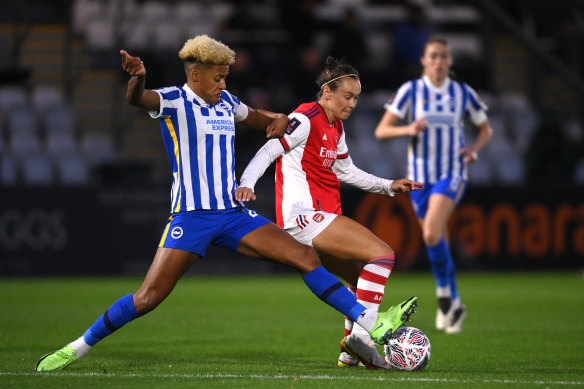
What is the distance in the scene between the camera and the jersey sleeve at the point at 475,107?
8742 millimetres

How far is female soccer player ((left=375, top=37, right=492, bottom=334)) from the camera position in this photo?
8.13 meters

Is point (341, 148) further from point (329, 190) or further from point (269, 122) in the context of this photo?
point (269, 122)

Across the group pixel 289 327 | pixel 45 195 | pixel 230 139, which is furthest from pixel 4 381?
pixel 45 195

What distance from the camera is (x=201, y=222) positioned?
5.51 meters

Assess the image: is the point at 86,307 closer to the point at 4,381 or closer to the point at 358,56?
the point at 4,381

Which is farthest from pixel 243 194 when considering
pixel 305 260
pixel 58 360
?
pixel 58 360

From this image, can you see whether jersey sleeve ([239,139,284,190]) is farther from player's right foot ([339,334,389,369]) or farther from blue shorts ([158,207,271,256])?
player's right foot ([339,334,389,369])

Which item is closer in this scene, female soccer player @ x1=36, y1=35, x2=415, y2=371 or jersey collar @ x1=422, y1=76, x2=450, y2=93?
female soccer player @ x1=36, y1=35, x2=415, y2=371

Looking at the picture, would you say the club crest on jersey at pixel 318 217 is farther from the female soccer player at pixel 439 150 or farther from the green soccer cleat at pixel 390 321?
the female soccer player at pixel 439 150

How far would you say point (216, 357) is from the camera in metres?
6.33

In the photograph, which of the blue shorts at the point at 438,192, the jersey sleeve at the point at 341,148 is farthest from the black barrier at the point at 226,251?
the jersey sleeve at the point at 341,148

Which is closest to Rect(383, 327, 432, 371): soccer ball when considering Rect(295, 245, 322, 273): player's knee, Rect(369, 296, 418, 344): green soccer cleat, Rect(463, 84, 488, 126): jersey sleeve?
Rect(369, 296, 418, 344): green soccer cleat

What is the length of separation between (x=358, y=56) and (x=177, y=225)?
35.7 ft

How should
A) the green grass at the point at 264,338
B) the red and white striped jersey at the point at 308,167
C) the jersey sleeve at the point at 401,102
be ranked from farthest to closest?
the jersey sleeve at the point at 401,102 < the red and white striped jersey at the point at 308,167 < the green grass at the point at 264,338
